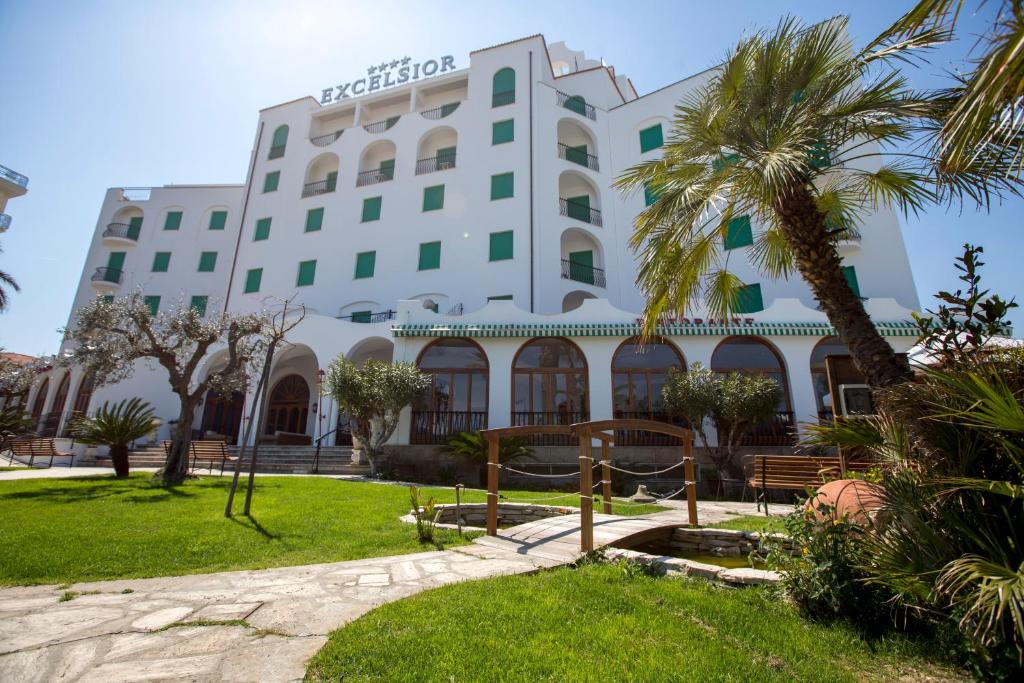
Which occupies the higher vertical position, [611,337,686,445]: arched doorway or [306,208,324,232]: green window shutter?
[306,208,324,232]: green window shutter

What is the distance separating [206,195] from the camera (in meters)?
28.7

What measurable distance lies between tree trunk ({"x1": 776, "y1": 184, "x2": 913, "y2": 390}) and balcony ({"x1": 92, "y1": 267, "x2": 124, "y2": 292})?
32752mm

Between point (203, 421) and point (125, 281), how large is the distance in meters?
10.9

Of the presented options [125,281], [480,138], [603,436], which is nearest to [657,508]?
[603,436]

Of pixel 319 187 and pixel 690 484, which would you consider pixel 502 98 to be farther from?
pixel 690 484

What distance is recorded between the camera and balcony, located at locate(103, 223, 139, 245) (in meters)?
27.4

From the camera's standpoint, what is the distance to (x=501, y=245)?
835 inches

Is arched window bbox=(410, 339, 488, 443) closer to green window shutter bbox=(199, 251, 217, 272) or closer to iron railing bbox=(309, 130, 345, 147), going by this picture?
iron railing bbox=(309, 130, 345, 147)

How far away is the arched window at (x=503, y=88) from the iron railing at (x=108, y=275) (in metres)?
22.8

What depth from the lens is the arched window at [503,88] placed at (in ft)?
78.4

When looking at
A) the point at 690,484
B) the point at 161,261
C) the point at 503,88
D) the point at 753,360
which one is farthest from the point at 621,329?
the point at 161,261

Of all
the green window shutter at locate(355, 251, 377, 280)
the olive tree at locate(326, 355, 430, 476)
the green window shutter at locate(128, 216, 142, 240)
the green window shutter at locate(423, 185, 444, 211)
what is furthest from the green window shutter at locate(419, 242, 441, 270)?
the green window shutter at locate(128, 216, 142, 240)

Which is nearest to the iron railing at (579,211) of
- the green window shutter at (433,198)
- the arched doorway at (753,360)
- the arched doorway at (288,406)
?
the green window shutter at (433,198)

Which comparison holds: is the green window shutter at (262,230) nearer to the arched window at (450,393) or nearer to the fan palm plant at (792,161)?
the arched window at (450,393)
